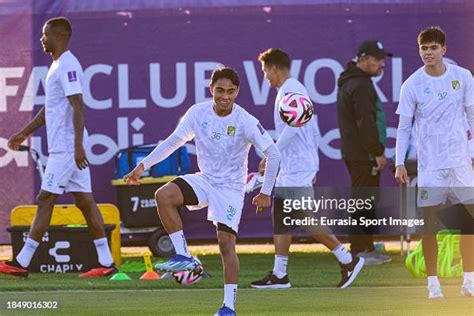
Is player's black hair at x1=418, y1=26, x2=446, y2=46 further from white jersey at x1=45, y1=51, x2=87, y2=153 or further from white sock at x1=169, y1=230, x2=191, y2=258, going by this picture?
white jersey at x1=45, y1=51, x2=87, y2=153

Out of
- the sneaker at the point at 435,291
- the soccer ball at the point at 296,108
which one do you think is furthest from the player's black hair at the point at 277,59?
the sneaker at the point at 435,291

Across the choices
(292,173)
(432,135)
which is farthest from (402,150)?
(292,173)

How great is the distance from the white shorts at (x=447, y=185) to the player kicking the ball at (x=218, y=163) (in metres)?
1.42

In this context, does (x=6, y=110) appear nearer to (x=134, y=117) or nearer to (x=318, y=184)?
(x=134, y=117)

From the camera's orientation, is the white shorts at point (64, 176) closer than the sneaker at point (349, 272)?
No

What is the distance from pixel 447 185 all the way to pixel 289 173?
2067 mm

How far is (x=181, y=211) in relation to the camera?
1541cm

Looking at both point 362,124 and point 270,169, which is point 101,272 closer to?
point 362,124

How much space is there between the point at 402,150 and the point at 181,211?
5494 millimetres

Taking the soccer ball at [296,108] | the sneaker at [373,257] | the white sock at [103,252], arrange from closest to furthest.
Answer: the soccer ball at [296,108], the white sock at [103,252], the sneaker at [373,257]

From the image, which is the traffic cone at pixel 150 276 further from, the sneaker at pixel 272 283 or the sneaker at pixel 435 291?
the sneaker at pixel 435 291

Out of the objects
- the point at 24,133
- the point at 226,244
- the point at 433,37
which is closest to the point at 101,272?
the point at 24,133

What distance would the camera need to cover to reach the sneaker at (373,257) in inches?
556

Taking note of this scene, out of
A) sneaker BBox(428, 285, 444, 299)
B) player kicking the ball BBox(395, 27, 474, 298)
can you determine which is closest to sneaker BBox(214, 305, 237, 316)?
player kicking the ball BBox(395, 27, 474, 298)
